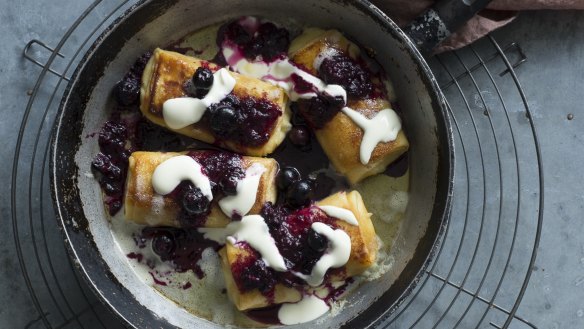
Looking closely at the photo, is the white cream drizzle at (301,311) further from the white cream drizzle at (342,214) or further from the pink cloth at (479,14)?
the pink cloth at (479,14)

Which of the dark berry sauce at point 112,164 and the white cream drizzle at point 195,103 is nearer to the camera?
the white cream drizzle at point 195,103

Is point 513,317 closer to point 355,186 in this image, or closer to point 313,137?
point 355,186

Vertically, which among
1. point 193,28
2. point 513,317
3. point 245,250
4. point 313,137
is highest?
point 193,28

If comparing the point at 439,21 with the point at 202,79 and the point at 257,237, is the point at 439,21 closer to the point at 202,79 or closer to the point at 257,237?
the point at 202,79

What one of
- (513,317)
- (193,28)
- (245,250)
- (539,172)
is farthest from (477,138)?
(193,28)

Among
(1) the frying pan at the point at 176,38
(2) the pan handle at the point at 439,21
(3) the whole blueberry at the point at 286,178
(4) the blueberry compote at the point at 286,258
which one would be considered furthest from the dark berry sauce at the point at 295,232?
(2) the pan handle at the point at 439,21

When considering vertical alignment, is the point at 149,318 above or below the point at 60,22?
below
